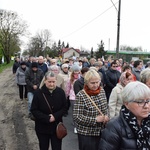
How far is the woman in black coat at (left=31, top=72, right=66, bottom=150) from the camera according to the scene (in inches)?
157

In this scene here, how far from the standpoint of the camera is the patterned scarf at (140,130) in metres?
2.16

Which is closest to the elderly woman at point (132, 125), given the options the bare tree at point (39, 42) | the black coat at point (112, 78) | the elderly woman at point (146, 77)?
the elderly woman at point (146, 77)

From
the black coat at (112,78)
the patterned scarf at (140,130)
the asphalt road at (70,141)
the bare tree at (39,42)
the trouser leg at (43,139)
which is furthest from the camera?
the bare tree at (39,42)

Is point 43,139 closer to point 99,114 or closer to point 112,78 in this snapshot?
point 99,114

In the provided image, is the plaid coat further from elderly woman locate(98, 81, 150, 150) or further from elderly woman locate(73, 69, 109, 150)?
elderly woman locate(98, 81, 150, 150)

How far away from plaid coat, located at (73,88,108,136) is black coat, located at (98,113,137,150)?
3.99 feet

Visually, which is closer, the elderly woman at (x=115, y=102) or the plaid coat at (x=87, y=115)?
the plaid coat at (x=87, y=115)

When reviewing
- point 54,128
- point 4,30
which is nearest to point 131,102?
point 54,128

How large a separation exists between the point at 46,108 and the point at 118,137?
196 centimetres

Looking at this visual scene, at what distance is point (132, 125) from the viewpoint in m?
2.18

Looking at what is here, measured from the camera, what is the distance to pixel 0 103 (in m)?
10.5

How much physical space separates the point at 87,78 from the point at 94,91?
0.69 ft

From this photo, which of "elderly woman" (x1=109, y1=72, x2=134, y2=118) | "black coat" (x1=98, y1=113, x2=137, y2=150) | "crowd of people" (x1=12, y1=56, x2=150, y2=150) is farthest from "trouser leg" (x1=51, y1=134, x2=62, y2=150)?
"black coat" (x1=98, y1=113, x2=137, y2=150)

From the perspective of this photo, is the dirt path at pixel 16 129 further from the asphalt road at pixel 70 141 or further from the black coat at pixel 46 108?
the black coat at pixel 46 108
